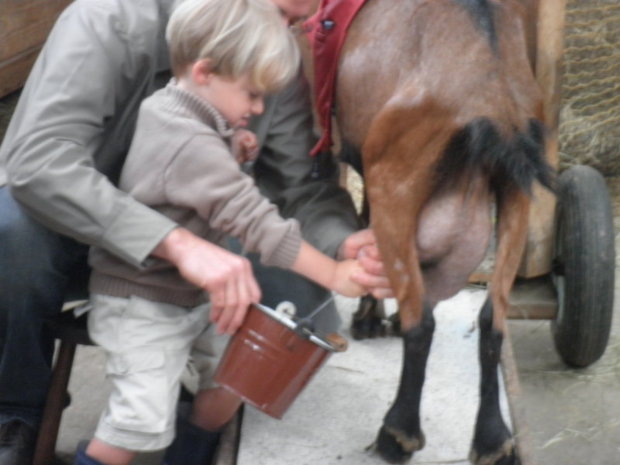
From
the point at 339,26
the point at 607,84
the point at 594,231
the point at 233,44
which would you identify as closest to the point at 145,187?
the point at 233,44

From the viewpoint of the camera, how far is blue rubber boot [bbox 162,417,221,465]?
243cm

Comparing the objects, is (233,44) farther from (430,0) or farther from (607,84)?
(607,84)

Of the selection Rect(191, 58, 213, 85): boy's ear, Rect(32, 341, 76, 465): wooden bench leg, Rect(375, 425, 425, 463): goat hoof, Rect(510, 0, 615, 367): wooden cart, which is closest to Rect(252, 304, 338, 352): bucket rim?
Rect(375, 425, 425, 463): goat hoof

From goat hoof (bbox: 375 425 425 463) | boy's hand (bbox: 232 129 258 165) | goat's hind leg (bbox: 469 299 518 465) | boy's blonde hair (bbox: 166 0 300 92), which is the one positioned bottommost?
goat hoof (bbox: 375 425 425 463)

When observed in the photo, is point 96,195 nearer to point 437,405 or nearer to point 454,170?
point 454,170

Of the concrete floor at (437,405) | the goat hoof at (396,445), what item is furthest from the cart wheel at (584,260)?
the goat hoof at (396,445)

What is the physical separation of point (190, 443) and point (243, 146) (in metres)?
0.70

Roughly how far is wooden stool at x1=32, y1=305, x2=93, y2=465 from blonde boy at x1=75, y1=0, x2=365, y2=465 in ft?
0.78

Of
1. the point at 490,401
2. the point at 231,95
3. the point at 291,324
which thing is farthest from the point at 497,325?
the point at 231,95

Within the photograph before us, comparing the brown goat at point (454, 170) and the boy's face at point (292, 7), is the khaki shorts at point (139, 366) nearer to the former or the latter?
the brown goat at point (454, 170)

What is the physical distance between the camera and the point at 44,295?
231 cm

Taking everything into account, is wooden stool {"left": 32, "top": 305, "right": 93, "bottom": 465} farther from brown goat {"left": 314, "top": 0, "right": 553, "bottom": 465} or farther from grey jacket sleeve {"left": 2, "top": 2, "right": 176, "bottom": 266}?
brown goat {"left": 314, "top": 0, "right": 553, "bottom": 465}

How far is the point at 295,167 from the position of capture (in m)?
2.60

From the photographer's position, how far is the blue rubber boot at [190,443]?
2.43 metres
